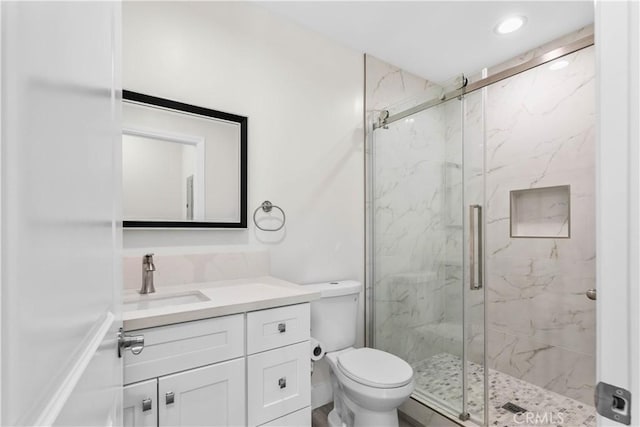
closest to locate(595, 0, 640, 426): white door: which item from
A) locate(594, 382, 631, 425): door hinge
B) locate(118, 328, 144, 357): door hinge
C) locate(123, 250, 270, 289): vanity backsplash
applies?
locate(594, 382, 631, 425): door hinge

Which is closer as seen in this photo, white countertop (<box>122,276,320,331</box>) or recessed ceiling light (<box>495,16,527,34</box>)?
white countertop (<box>122,276,320,331</box>)

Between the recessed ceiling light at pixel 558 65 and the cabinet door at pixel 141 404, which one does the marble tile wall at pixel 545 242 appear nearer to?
the recessed ceiling light at pixel 558 65

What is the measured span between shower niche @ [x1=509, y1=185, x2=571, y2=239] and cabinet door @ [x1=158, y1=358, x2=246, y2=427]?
2225 mm

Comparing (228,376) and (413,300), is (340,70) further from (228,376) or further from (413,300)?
(228,376)

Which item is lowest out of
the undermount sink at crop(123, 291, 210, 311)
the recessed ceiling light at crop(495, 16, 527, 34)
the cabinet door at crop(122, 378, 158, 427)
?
the cabinet door at crop(122, 378, 158, 427)

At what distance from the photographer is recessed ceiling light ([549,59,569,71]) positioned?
2.22 meters

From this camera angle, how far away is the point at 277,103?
79.9 inches

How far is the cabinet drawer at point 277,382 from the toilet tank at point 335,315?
472mm

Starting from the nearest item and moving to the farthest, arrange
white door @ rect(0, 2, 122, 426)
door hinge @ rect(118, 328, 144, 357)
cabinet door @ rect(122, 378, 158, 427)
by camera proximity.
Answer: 1. white door @ rect(0, 2, 122, 426)
2. door hinge @ rect(118, 328, 144, 357)
3. cabinet door @ rect(122, 378, 158, 427)

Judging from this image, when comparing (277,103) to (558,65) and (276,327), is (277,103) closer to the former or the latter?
(276,327)

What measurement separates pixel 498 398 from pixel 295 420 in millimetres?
1581

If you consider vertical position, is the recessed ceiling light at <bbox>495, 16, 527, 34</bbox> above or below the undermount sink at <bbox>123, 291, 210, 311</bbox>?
above

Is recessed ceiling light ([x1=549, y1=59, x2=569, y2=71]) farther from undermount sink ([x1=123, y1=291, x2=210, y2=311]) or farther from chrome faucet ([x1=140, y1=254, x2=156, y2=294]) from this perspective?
chrome faucet ([x1=140, y1=254, x2=156, y2=294])

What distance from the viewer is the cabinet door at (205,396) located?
44.9 inches
